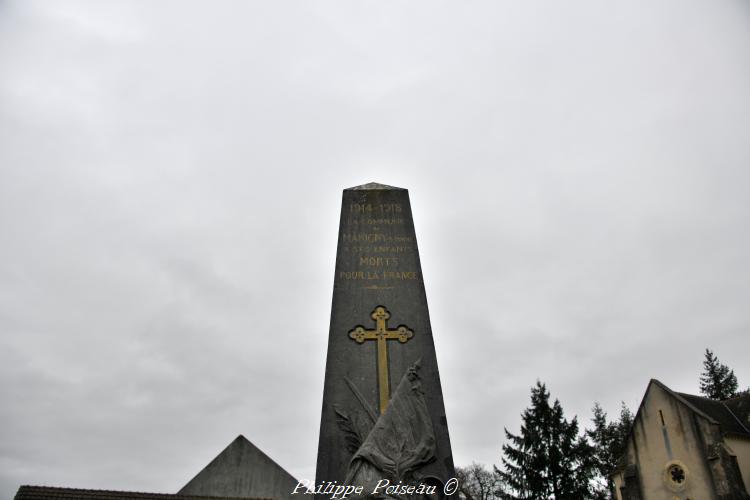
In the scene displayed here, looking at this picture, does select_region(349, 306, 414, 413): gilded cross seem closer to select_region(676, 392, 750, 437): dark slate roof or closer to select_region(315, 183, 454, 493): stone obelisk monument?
select_region(315, 183, 454, 493): stone obelisk monument

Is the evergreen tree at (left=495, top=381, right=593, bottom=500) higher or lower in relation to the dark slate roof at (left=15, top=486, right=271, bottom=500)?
higher

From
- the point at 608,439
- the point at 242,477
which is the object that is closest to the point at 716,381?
the point at 608,439

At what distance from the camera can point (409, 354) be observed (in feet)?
24.7

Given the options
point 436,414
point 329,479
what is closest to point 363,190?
point 436,414

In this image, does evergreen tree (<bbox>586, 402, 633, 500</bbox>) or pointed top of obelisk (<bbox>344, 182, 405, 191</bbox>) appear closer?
pointed top of obelisk (<bbox>344, 182, 405, 191</bbox>)

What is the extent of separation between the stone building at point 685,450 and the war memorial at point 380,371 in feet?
71.3

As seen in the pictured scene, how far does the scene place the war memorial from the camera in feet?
19.5

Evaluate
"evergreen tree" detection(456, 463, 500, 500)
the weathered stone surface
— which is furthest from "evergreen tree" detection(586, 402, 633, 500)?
the weathered stone surface

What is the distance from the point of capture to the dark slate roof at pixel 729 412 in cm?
2562

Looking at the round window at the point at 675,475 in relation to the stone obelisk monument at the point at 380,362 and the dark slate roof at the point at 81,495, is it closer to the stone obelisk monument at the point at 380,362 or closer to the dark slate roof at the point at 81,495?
the dark slate roof at the point at 81,495

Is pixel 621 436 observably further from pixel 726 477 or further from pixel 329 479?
pixel 329 479

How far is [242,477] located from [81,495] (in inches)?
208

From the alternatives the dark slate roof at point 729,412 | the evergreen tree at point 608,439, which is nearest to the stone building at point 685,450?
the dark slate roof at point 729,412

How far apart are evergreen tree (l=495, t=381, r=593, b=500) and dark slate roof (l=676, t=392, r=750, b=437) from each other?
6072 mm
